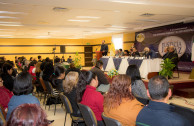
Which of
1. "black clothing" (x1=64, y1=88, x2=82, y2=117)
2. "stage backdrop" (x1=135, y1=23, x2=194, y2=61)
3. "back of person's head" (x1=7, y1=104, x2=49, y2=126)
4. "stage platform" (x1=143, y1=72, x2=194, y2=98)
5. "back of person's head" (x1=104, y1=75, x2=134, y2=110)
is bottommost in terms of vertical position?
"stage platform" (x1=143, y1=72, x2=194, y2=98)

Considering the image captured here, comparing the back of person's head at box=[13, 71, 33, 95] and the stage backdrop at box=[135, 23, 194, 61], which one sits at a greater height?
the stage backdrop at box=[135, 23, 194, 61]

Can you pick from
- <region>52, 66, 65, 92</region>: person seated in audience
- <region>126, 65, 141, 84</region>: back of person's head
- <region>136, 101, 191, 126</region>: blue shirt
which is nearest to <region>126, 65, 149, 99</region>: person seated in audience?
<region>126, 65, 141, 84</region>: back of person's head

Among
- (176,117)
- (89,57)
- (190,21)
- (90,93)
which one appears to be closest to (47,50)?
(89,57)

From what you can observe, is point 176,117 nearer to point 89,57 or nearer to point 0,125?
point 0,125

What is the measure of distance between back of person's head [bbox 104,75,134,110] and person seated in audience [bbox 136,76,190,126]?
0.36 meters

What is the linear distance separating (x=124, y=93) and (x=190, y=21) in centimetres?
865

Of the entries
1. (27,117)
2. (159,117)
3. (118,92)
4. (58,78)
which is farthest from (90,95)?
(58,78)

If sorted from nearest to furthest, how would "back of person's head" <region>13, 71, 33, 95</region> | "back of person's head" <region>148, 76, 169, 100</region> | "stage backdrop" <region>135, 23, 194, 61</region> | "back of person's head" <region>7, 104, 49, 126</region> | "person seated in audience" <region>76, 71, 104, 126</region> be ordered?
1. "back of person's head" <region>7, 104, 49, 126</region>
2. "back of person's head" <region>148, 76, 169, 100</region>
3. "back of person's head" <region>13, 71, 33, 95</region>
4. "person seated in audience" <region>76, 71, 104, 126</region>
5. "stage backdrop" <region>135, 23, 194, 61</region>

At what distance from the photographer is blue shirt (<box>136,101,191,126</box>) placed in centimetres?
146

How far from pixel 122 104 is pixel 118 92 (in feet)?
0.54

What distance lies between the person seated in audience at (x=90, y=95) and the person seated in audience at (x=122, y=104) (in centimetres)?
35

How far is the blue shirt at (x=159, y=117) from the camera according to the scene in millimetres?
1462

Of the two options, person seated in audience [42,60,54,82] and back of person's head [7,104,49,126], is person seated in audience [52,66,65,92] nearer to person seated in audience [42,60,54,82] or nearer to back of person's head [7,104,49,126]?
person seated in audience [42,60,54,82]

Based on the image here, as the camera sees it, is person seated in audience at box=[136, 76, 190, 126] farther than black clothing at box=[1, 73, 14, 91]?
No
